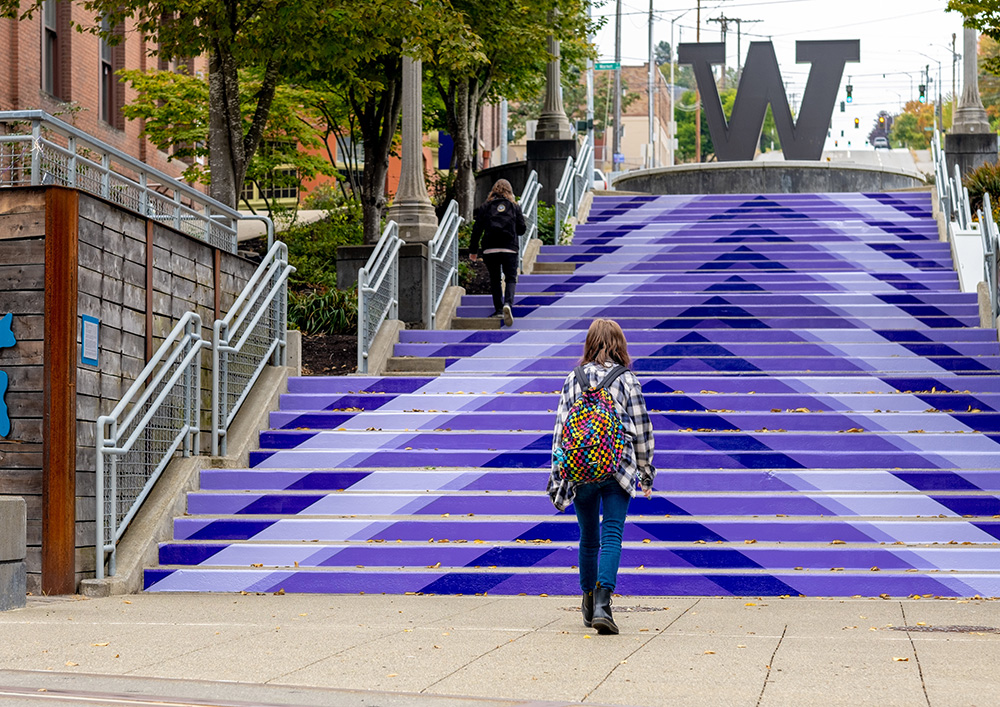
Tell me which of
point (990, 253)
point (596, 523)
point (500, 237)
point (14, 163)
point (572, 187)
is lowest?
point (596, 523)

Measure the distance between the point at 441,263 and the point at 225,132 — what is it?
3143 mm

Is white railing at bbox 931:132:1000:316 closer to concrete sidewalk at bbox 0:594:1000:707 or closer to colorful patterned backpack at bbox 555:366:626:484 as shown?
concrete sidewalk at bbox 0:594:1000:707

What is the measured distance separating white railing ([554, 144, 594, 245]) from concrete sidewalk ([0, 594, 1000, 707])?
12386 mm

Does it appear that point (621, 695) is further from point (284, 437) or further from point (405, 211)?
point (405, 211)

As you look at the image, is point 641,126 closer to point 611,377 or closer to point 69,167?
point 69,167

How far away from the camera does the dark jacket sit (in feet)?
49.6

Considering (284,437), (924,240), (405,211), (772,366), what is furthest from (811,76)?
(284,437)

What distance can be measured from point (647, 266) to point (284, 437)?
8438 mm

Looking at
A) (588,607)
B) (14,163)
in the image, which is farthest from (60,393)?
(588,607)

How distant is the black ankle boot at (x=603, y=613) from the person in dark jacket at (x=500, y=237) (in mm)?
8402

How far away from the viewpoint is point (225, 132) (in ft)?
49.0

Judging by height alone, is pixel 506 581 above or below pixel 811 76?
below

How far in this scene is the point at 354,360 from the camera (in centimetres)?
1463

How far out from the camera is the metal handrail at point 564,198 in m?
19.9
